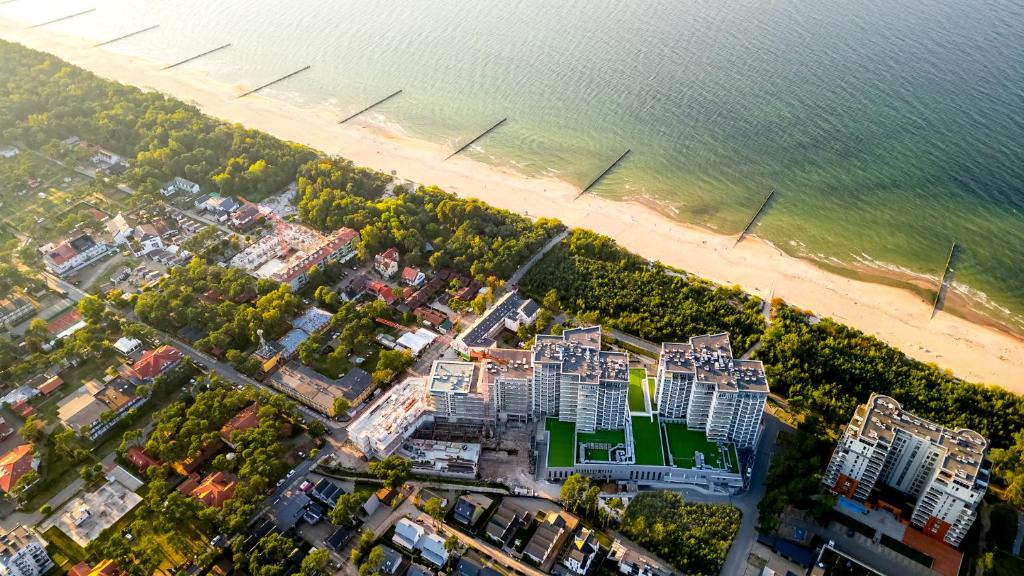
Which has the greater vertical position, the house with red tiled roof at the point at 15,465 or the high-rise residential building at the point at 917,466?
the high-rise residential building at the point at 917,466

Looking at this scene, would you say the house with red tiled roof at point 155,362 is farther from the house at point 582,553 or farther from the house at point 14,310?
the house at point 582,553

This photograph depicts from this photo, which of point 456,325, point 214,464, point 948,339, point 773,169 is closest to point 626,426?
point 456,325

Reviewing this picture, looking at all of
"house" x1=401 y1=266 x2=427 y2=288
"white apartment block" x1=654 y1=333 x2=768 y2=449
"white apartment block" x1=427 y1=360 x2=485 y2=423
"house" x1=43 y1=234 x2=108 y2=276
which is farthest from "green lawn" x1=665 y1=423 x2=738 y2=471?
"house" x1=43 y1=234 x2=108 y2=276

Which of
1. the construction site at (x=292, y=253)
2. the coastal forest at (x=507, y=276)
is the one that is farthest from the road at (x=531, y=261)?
the construction site at (x=292, y=253)

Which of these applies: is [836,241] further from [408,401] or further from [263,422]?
[263,422]

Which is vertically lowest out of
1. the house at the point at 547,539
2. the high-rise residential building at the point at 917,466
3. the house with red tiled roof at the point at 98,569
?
the house with red tiled roof at the point at 98,569

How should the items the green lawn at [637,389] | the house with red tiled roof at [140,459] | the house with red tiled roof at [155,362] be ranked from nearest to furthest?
1. the house with red tiled roof at [140,459]
2. the green lawn at [637,389]
3. the house with red tiled roof at [155,362]

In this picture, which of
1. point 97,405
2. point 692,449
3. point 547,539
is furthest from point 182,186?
point 692,449
